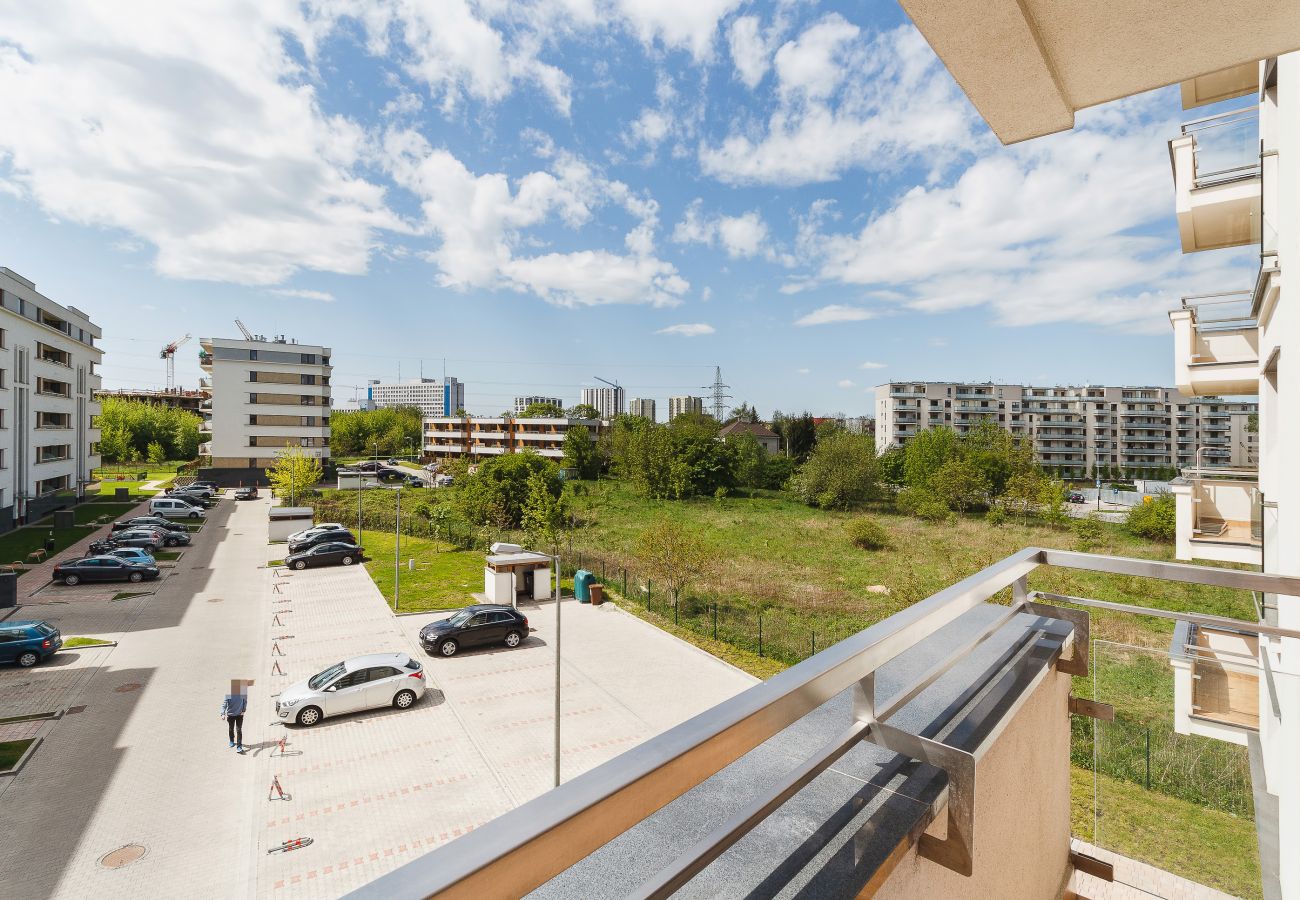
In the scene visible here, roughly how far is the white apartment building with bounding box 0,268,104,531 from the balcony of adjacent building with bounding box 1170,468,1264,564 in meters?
36.9

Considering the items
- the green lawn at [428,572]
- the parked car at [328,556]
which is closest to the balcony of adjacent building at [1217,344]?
the green lawn at [428,572]

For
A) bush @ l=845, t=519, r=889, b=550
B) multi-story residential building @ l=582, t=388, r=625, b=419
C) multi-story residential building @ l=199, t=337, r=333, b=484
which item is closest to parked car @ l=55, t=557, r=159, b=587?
bush @ l=845, t=519, r=889, b=550

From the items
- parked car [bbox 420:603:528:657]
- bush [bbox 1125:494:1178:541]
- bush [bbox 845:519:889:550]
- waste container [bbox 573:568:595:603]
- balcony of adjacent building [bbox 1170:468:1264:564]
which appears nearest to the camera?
balcony of adjacent building [bbox 1170:468:1264:564]

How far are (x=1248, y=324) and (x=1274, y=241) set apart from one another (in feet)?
10.3

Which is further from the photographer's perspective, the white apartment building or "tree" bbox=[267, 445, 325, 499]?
"tree" bbox=[267, 445, 325, 499]

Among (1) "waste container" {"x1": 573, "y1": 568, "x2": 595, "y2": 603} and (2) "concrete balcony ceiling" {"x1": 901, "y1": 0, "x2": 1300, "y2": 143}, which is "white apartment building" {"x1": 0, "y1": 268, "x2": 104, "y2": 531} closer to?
(1) "waste container" {"x1": 573, "y1": 568, "x2": 595, "y2": 603}

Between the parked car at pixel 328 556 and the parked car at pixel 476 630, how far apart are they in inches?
411

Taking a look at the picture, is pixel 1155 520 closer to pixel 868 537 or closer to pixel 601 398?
pixel 868 537

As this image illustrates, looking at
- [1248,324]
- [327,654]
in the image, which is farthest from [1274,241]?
[327,654]

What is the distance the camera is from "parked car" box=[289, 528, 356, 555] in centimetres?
2437

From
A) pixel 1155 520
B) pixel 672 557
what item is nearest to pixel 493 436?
pixel 672 557

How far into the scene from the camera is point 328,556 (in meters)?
23.8

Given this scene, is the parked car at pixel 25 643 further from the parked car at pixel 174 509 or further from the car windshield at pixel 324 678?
the parked car at pixel 174 509

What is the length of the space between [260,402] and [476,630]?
42853 mm
